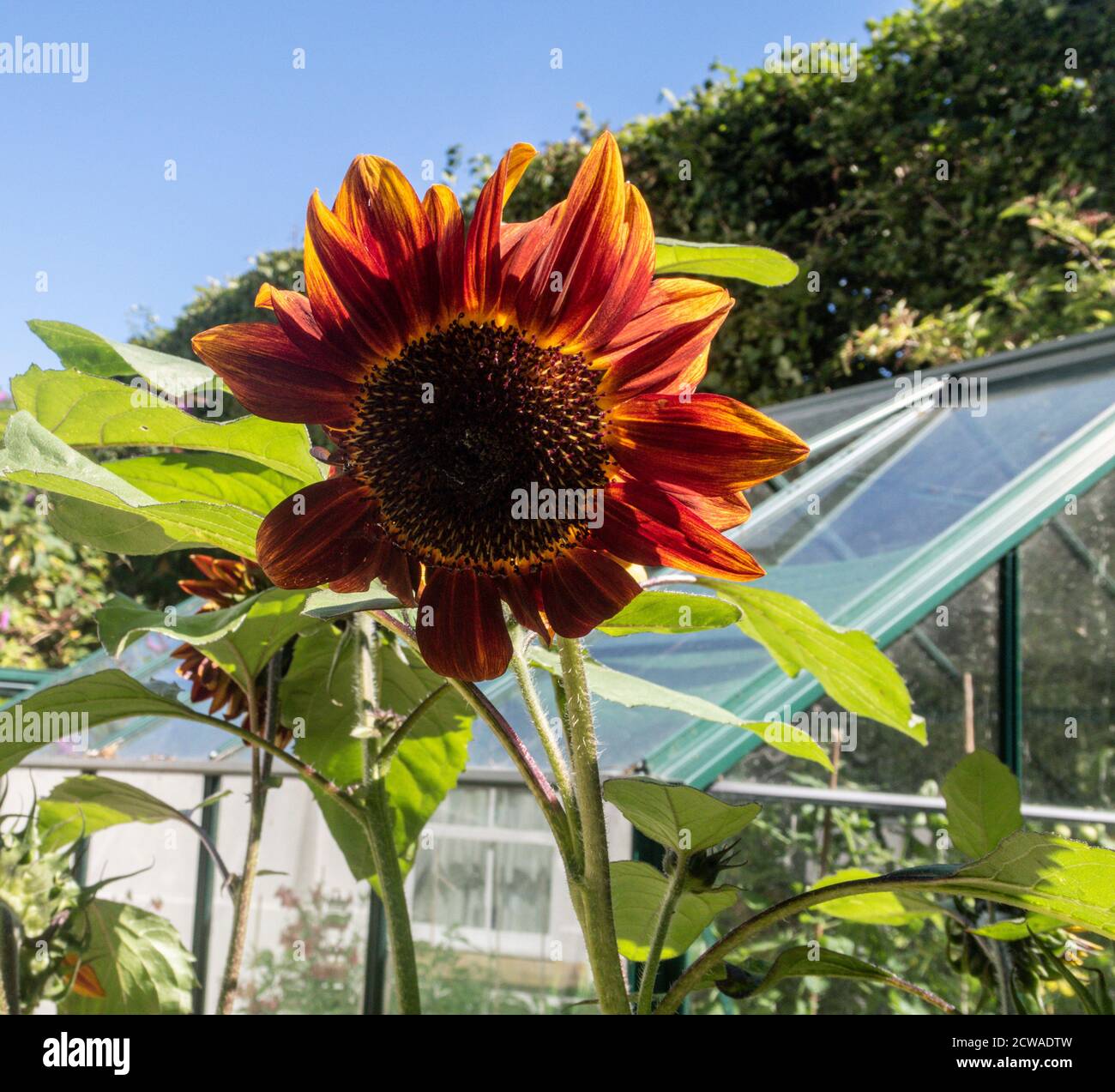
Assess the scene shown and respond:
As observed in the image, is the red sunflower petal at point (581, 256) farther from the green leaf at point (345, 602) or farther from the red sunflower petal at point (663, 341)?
the green leaf at point (345, 602)

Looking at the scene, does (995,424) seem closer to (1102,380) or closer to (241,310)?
(1102,380)

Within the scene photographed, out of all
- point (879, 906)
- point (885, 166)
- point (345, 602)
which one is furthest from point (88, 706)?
point (885, 166)

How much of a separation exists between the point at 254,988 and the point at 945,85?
580cm

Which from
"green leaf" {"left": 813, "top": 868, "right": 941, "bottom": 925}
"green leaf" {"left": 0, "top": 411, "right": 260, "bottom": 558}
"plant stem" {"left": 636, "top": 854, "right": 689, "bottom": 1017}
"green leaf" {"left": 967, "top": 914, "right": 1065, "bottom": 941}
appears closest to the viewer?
"green leaf" {"left": 0, "top": 411, "right": 260, "bottom": 558}

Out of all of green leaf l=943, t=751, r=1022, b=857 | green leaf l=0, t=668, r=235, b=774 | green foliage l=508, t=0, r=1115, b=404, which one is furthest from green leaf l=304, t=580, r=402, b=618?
green foliage l=508, t=0, r=1115, b=404

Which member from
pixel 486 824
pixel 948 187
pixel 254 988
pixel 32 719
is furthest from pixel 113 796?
pixel 948 187

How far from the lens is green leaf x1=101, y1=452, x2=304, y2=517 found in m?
0.63

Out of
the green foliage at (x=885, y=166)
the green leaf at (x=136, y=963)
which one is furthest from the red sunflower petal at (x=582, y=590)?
the green foliage at (x=885, y=166)

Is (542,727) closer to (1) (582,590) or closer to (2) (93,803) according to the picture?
(1) (582,590)

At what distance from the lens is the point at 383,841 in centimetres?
61

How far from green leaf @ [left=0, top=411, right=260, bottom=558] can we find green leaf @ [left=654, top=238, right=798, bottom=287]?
0.91 feet

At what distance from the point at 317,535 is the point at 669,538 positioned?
0.48ft

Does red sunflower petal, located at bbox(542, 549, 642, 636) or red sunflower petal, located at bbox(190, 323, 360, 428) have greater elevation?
red sunflower petal, located at bbox(190, 323, 360, 428)

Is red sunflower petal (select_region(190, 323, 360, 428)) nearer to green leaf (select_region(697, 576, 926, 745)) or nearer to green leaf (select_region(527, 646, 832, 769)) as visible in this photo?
green leaf (select_region(527, 646, 832, 769))
